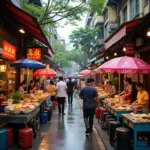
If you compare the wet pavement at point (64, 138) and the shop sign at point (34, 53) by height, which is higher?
the shop sign at point (34, 53)

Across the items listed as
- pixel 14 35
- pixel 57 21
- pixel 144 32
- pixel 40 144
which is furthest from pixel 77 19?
pixel 40 144

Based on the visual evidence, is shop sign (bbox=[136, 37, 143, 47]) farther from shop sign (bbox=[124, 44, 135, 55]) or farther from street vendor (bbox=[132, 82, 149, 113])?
street vendor (bbox=[132, 82, 149, 113])

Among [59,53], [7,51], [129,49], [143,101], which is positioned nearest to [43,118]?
[7,51]

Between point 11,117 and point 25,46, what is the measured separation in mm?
9450

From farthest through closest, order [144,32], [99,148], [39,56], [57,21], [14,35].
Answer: [57,21] → [39,56] → [14,35] → [144,32] → [99,148]

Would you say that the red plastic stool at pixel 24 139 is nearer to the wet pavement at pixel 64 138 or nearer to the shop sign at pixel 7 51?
the wet pavement at pixel 64 138

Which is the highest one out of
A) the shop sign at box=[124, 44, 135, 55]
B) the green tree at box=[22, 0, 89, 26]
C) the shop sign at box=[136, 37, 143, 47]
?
the green tree at box=[22, 0, 89, 26]

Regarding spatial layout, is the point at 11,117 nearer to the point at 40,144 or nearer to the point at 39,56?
the point at 40,144

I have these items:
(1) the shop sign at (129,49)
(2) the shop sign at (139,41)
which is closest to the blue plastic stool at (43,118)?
(1) the shop sign at (129,49)

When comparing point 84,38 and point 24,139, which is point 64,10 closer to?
point 24,139

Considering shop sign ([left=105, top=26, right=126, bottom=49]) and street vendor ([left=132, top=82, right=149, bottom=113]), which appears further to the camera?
shop sign ([left=105, top=26, right=126, bottom=49])

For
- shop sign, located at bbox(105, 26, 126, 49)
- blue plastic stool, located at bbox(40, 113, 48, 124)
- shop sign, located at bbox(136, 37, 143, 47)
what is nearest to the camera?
shop sign, located at bbox(105, 26, 126, 49)

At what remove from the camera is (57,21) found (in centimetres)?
1900

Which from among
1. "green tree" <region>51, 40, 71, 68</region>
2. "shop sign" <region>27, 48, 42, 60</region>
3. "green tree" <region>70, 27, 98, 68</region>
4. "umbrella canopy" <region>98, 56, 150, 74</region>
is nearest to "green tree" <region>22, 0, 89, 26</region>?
"shop sign" <region>27, 48, 42, 60</region>
